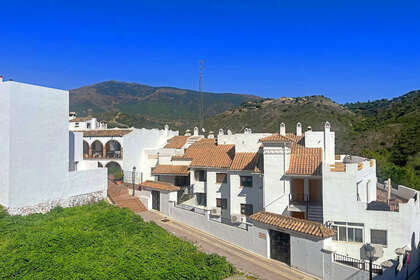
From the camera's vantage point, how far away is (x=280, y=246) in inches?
634

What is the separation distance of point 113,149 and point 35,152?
16.0 meters

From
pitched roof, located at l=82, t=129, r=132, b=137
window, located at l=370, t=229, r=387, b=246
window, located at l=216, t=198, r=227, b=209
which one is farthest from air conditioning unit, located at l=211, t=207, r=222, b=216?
pitched roof, located at l=82, t=129, r=132, b=137

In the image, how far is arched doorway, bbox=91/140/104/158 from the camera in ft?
118

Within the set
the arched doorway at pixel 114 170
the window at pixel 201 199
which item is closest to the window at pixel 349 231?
the window at pixel 201 199

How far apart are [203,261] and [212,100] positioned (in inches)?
4786

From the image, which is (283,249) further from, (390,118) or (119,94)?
(119,94)

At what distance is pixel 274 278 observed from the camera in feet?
45.5

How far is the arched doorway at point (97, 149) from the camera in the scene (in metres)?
35.9

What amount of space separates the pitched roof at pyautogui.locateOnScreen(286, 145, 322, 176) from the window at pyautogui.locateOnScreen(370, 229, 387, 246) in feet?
14.3

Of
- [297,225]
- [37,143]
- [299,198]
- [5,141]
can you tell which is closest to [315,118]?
[299,198]

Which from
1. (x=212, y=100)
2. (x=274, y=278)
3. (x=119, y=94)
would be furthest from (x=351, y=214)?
(x=119, y=94)

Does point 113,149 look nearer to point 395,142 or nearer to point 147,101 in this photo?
point 395,142

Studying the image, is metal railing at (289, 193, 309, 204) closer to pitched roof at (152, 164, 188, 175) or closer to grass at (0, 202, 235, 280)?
grass at (0, 202, 235, 280)

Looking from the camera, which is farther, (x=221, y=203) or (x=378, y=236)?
(x=221, y=203)
